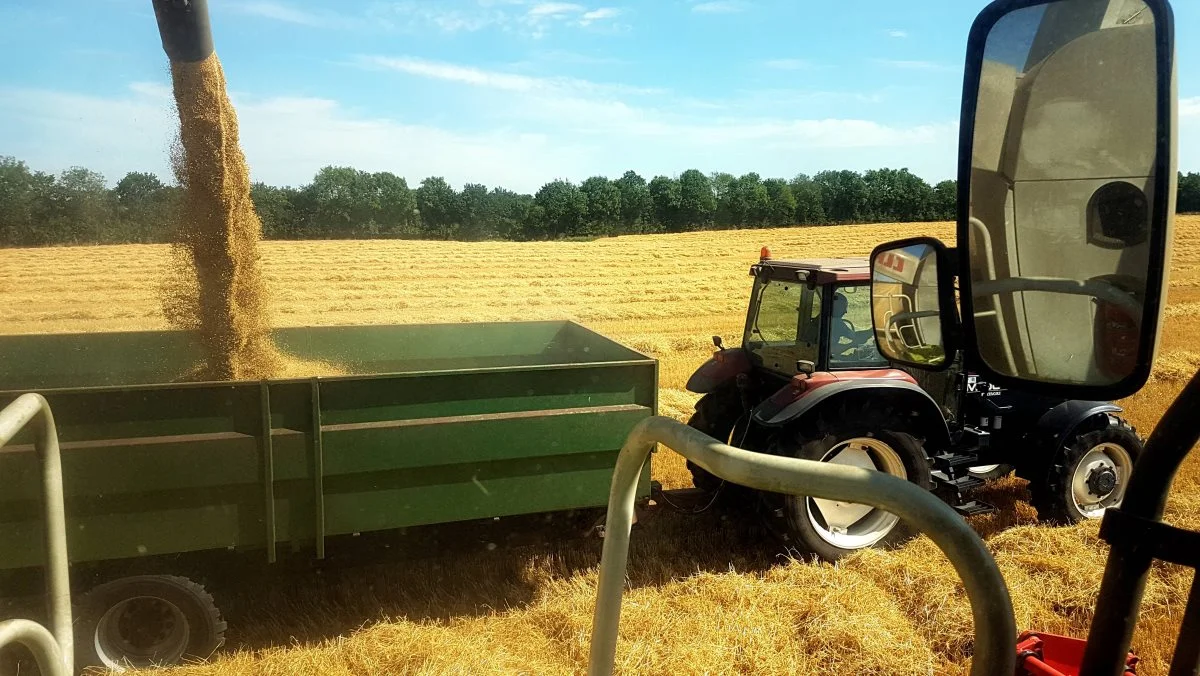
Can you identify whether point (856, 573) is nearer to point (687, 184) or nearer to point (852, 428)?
point (852, 428)

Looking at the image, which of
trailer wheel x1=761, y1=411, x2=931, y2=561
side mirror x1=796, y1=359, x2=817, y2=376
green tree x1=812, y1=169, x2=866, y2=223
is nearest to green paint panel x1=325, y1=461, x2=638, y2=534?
trailer wheel x1=761, y1=411, x2=931, y2=561

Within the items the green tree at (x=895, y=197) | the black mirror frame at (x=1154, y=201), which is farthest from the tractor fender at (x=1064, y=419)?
the green tree at (x=895, y=197)

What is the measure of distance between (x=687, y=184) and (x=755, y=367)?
4430 cm

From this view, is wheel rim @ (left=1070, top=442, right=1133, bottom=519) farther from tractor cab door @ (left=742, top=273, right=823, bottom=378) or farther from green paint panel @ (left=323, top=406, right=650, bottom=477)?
green paint panel @ (left=323, top=406, right=650, bottom=477)

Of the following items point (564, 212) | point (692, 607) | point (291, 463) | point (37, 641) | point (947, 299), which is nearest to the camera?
point (947, 299)

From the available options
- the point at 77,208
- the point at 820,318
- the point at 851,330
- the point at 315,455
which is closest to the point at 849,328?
the point at 851,330

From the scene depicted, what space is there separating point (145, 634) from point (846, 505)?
11.5ft

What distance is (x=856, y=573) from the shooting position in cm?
432

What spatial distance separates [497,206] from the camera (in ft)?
139

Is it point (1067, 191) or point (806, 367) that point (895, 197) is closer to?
point (806, 367)

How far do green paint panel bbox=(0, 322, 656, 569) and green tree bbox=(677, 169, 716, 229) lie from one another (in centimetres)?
3864

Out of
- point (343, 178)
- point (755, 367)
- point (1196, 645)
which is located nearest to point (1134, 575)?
point (1196, 645)

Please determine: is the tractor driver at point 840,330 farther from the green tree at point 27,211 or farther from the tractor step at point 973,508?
the green tree at point 27,211

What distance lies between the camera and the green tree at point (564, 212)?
43.0 metres
